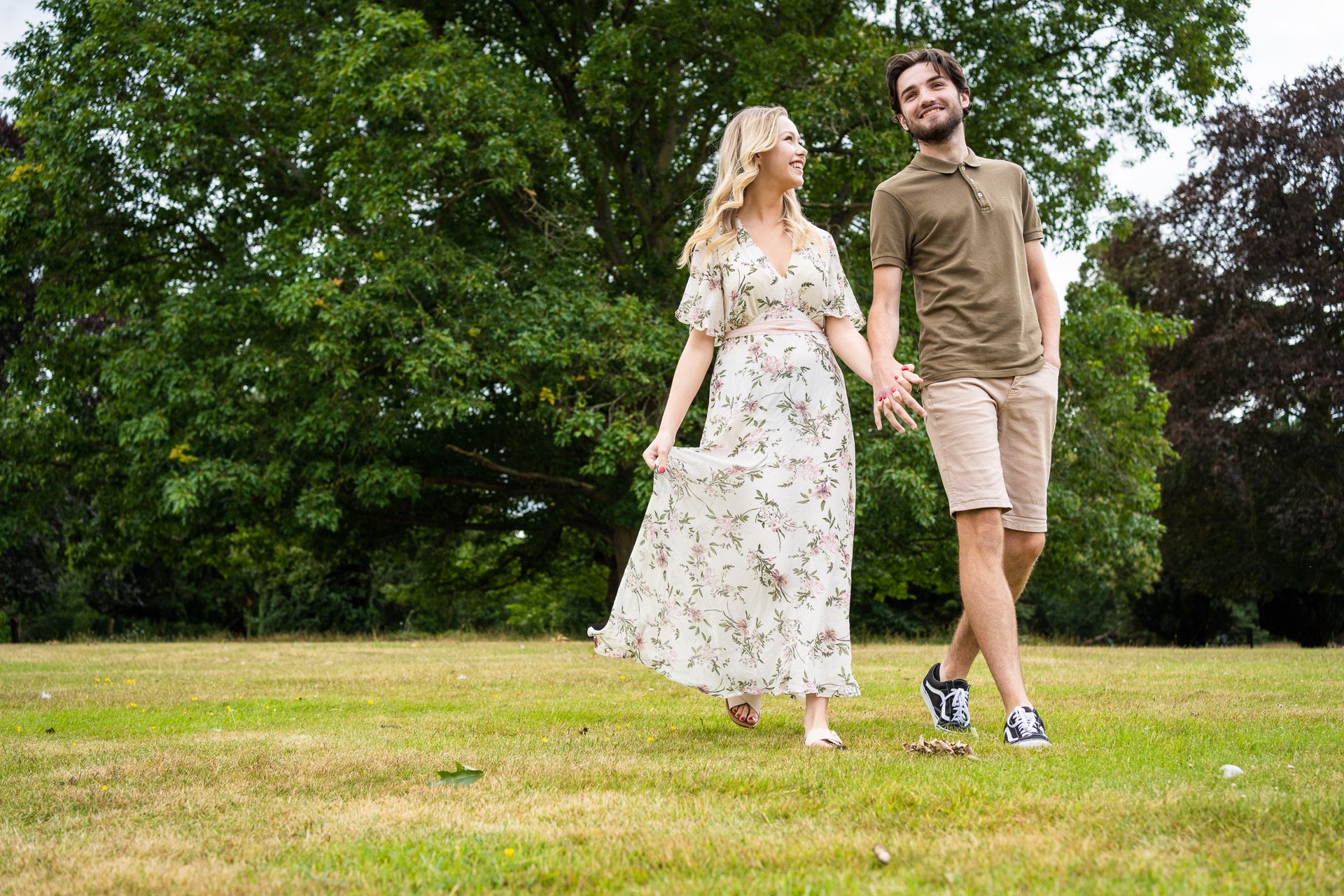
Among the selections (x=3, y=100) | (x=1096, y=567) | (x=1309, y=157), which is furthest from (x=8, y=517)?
(x=1309, y=157)

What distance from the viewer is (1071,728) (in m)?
4.35

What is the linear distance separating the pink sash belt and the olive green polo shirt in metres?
0.34

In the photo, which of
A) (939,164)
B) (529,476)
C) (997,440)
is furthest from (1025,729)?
(529,476)

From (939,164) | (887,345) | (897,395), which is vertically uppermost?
(939,164)

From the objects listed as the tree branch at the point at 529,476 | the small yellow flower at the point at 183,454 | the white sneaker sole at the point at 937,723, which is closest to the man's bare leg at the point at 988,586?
the white sneaker sole at the point at 937,723

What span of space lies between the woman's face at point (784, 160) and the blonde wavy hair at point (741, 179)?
0.07 ft

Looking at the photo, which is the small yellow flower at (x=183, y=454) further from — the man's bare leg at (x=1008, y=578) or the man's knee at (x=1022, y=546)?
the man's knee at (x=1022, y=546)

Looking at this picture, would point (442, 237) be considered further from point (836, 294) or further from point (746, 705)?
point (746, 705)

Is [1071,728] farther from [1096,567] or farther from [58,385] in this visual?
[58,385]

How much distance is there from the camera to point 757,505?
4.41m

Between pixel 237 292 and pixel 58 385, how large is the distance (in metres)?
4.11

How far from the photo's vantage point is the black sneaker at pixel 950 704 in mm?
4379

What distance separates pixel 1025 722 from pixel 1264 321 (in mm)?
17796

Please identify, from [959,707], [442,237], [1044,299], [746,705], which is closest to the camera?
[959,707]
